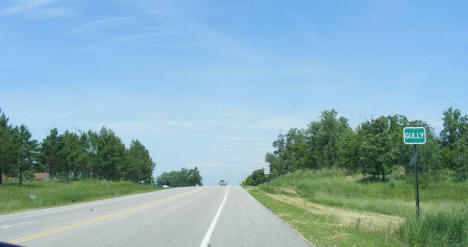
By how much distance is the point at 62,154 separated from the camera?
71.6 meters

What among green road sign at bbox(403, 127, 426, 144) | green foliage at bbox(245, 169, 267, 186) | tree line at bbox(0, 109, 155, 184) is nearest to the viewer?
green road sign at bbox(403, 127, 426, 144)

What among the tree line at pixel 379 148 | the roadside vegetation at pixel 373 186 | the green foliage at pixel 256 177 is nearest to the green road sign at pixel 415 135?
the roadside vegetation at pixel 373 186

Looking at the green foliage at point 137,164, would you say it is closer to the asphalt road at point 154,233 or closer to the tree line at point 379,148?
the tree line at point 379,148

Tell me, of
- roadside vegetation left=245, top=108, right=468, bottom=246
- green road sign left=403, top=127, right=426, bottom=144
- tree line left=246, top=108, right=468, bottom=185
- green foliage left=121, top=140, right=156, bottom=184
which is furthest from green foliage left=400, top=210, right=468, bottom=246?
green foliage left=121, top=140, right=156, bottom=184

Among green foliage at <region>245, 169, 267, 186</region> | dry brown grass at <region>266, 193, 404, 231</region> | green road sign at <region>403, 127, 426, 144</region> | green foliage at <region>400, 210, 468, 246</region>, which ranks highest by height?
green road sign at <region>403, 127, 426, 144</region>

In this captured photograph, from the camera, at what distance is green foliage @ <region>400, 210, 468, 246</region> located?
10.3 meters

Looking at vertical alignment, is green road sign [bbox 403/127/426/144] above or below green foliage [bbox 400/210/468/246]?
above

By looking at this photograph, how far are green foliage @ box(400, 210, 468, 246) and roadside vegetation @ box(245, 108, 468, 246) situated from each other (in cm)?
2

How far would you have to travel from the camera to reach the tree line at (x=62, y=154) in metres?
59.4

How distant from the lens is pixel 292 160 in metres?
111

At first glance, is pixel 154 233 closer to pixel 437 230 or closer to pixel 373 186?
pixel 437 230

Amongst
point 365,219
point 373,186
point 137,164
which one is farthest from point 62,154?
point 365,219

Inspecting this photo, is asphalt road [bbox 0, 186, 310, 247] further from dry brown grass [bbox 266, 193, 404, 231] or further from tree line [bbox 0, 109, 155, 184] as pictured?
tree line [bbox 0, 109, 155, 184]

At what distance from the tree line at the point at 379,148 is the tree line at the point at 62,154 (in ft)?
135
